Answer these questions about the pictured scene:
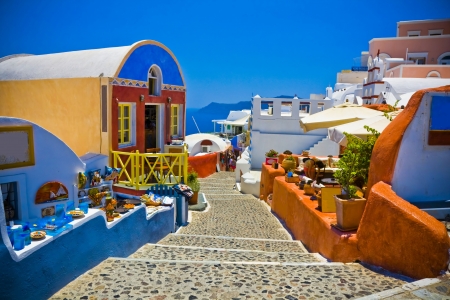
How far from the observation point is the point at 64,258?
15.8 ft

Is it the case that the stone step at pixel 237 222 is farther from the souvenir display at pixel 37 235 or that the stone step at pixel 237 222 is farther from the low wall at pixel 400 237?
the souvenir display at pixel 37 235

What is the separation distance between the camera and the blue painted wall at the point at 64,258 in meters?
3.92

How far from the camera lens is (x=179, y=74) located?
1388 cm

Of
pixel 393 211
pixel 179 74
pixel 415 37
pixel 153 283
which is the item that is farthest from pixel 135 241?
pixel 415 37

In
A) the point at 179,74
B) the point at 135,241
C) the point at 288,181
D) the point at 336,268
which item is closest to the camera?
the point at 336,268

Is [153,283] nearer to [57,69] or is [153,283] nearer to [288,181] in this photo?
[288,181]

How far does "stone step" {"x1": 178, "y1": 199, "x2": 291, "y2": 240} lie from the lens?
9.94 m

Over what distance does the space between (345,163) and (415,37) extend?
2537 cm

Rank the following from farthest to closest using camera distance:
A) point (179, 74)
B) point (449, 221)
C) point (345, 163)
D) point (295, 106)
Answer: point (295, 106) → point (179, 74) → point (345, 163) → point (449, 221)

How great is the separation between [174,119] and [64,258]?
391 inches

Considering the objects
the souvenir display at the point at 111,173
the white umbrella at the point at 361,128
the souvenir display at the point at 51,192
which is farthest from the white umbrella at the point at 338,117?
the souvenir display at the point at 51,192

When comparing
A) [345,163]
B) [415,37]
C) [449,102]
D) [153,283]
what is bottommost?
[153,283]

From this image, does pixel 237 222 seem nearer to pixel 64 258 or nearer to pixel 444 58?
pixel 64 258

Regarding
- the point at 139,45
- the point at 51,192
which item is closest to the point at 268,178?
the point at 139,45
